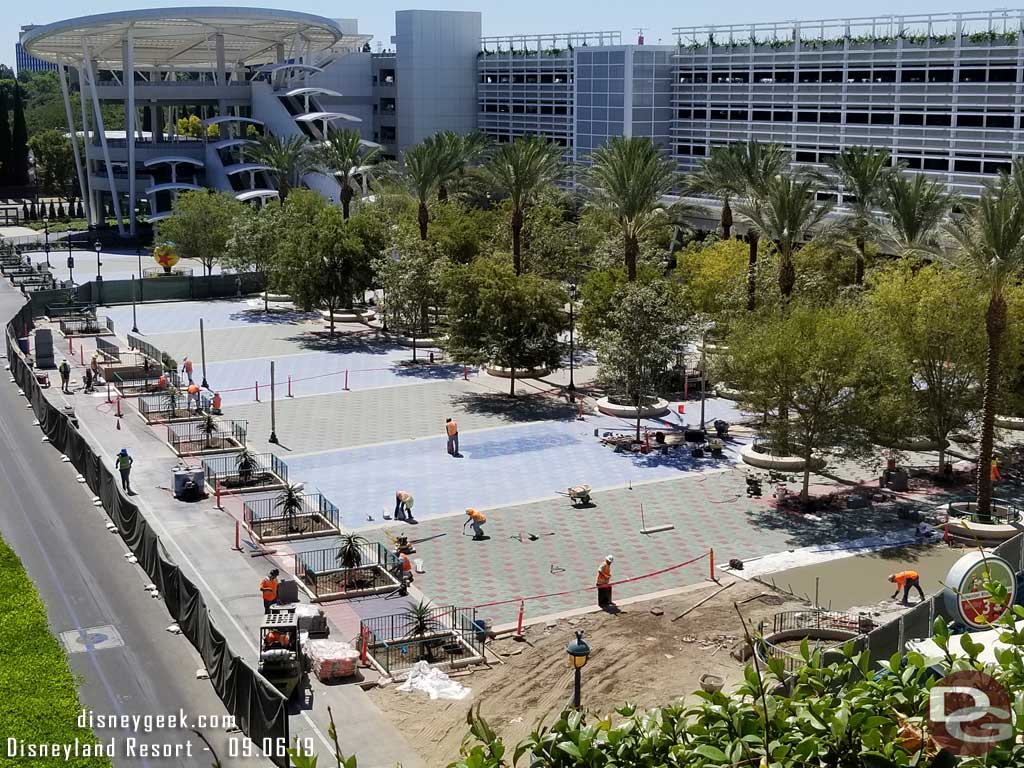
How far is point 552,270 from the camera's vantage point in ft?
211

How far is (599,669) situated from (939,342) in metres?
18.7

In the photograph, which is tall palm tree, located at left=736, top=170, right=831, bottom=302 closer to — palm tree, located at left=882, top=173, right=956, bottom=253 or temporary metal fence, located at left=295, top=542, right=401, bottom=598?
palm tree, located at left=882, top=173, right=956, bottom=253

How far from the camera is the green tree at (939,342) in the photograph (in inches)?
1470

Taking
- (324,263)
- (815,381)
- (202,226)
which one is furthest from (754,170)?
(202,226)

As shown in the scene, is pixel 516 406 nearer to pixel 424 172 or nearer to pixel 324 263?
pixel 324 263

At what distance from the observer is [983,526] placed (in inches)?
1302

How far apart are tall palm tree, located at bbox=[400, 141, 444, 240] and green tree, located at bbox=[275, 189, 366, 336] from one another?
392 cm

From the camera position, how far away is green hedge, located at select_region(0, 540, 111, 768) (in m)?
19.6

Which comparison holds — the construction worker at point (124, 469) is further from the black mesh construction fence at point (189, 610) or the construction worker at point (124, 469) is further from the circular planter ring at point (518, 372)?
the circular planter ring at point (518, 372)

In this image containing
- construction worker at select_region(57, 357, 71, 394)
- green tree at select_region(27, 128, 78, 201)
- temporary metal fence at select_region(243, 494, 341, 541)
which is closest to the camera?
temporary metal fence at select_region(243, 494, 341, 541)

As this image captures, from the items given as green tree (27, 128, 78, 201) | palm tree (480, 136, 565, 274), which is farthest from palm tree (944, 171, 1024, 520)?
green tree (27, 128, 78, 201)

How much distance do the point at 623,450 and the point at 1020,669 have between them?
31.6 meters

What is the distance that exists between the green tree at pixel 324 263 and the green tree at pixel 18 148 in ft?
284

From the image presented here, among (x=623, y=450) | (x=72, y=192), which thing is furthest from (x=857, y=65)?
(x=72, y=192)
